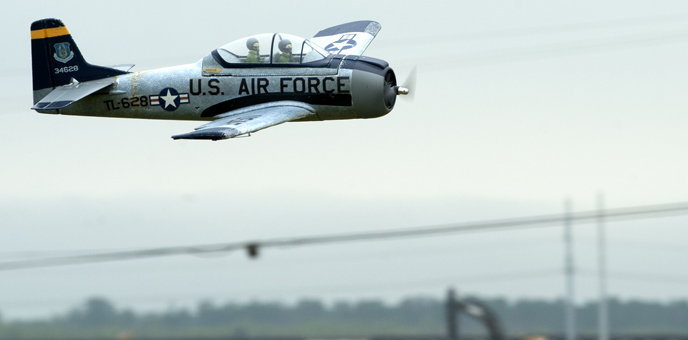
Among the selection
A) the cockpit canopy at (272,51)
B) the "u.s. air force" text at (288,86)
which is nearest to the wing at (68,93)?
the "u.s. air force" text at (288,86)

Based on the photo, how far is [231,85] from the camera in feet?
54.6

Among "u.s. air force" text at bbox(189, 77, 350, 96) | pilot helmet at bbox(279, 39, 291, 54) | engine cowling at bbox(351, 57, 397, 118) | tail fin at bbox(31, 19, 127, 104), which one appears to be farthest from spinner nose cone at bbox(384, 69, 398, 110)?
tail fin at bbox(31, 19, 127, 104)

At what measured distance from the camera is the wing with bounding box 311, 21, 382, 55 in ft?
62.1

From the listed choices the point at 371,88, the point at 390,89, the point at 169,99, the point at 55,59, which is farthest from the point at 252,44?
the point at 55,59

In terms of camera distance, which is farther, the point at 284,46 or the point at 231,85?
the point at 231,85

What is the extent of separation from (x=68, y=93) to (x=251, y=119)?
5.32m

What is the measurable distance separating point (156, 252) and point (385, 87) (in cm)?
653

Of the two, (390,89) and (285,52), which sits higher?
(285,52)

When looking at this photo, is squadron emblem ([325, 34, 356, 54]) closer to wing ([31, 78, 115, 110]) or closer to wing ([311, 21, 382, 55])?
wing ([311, 21, 382, 55])

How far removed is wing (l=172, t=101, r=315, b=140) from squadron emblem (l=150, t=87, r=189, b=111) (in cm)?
110

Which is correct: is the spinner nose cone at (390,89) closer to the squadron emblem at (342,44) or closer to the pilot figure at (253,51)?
the squadron emblem at (342,44)

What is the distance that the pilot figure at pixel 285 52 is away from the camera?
1638 centimetres

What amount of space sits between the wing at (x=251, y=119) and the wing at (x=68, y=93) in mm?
3346

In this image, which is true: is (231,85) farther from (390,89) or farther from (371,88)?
(390,89)
